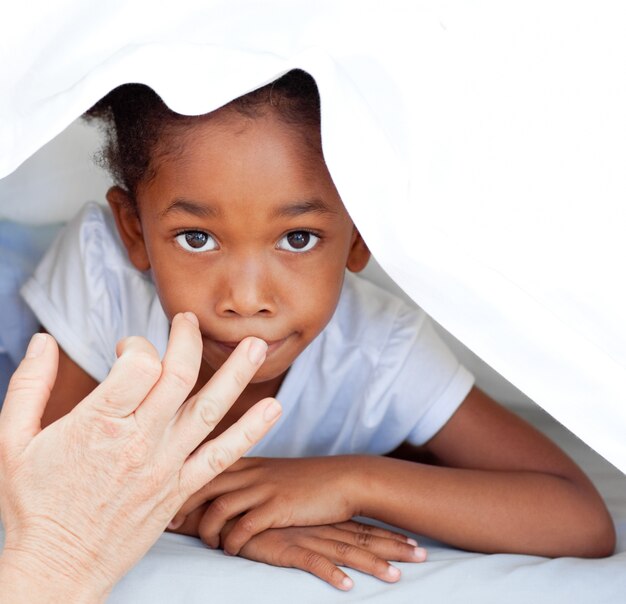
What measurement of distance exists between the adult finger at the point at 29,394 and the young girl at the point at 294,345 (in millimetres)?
167

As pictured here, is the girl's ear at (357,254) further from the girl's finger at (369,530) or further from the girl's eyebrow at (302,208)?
the girl's finger at (369,530)

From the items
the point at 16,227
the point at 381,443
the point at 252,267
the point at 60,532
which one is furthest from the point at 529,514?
the point at 16,227

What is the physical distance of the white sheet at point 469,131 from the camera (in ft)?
2.69

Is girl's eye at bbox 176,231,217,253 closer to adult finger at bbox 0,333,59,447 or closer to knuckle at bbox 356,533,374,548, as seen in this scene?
adult finger at bbox 0,333,59,447

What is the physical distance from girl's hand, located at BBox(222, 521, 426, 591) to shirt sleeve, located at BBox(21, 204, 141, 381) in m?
0.34

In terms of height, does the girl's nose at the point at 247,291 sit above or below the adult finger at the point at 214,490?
above

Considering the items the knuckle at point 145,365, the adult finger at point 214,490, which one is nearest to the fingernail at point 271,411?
the knuckle at point 145,365

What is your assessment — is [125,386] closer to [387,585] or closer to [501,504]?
[387,585]

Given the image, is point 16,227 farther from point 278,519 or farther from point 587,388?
point 587,388

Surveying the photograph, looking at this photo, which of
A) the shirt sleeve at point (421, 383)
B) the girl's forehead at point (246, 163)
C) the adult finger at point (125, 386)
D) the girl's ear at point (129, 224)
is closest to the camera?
the adult finger at point (125, 386)

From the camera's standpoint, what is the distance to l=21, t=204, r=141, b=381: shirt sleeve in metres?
1.24

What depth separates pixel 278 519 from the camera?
100cm

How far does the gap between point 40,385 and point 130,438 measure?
0.11 m

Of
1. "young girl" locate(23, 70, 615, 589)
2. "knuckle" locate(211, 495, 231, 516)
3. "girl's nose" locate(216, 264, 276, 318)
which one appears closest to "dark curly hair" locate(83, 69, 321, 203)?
"young girl" locate(23, 70, 615, 589)
